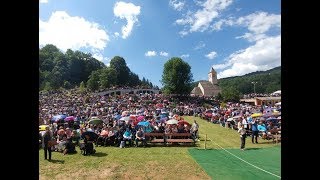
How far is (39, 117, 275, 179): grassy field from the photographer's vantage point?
11844mm

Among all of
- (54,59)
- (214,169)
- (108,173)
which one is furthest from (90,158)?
(54,59)

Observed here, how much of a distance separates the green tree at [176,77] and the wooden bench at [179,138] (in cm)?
5908

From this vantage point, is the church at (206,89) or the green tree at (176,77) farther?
the church at (206,89)

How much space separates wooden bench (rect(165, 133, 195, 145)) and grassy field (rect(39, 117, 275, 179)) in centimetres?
108

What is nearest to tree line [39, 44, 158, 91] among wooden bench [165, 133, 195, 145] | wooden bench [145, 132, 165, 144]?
wooden bench [145, 132, 165, 144]

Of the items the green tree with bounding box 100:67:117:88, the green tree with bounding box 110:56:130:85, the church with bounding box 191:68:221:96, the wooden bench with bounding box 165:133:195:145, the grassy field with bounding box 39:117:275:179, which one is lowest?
the grassy field with bounding box 39:117:275:179

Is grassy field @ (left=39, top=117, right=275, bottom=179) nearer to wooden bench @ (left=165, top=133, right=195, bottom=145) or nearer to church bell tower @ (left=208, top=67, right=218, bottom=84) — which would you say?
wooden bench @ (left=165, top=133, right=195, bottom=145)

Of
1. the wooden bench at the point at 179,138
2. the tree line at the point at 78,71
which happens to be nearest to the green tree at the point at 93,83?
the tree line at the point at 78,71

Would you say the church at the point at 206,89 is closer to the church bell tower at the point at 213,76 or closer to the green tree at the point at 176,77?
the church bell tower at the point at 213,76

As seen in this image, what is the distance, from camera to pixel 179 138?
20.2 metres

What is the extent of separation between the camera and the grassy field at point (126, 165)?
466 inches
